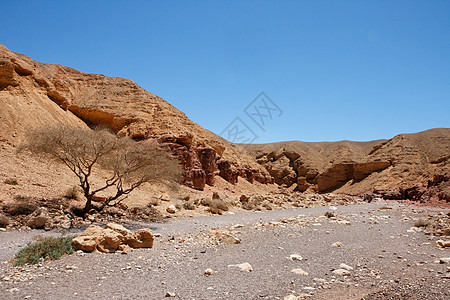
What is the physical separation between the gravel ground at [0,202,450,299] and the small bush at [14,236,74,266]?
264 millimetres

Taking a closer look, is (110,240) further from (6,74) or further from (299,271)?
(6,74)

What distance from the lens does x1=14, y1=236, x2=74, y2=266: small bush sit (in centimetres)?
623

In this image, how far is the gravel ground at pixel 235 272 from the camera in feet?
16.8

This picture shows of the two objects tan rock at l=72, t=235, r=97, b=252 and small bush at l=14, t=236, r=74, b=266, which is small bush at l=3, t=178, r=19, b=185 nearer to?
small bush at l=14, t=236, r=74, b=266

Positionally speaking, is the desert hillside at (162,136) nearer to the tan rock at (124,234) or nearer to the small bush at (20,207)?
the small bush at (20,207)

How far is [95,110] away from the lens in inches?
1304

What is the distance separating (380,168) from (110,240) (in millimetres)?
59486

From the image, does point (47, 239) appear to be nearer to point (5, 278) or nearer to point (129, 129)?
point (5, 278)

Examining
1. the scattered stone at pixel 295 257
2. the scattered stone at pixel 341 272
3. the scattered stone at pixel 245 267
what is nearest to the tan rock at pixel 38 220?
the scattered stone at pixel 245 267

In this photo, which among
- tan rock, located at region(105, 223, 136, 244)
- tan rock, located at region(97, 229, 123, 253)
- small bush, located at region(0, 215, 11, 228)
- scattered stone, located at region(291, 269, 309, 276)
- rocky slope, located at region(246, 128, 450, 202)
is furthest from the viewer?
rocky slope, located at region(246, 128, 450, 202)

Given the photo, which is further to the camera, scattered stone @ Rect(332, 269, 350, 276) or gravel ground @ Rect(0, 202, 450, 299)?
scattered stone @ Rect(332, 269, 350, 276)

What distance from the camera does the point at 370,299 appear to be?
514 cm

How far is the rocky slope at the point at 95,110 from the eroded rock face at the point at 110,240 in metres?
16.8

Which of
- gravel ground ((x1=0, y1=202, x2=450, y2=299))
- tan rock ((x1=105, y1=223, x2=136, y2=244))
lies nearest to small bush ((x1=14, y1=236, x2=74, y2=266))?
gravel ground ((x1=0, y1=202, x2=450, y2=299))
